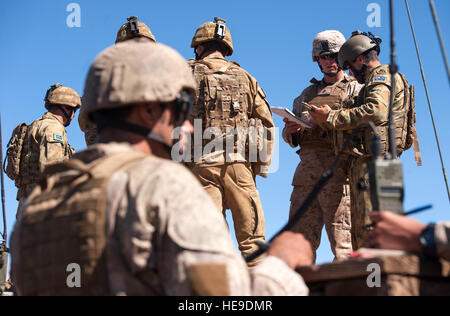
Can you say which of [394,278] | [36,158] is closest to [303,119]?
[36,158]

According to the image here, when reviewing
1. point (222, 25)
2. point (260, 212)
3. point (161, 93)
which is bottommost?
point (161, 93)

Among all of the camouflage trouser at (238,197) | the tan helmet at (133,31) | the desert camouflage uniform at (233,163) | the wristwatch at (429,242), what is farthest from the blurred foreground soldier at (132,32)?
the wristwatch at (429,242)

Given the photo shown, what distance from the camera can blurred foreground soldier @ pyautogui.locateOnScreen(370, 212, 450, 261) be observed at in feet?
9.17

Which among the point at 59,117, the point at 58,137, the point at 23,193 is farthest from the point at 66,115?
the point at 23,193

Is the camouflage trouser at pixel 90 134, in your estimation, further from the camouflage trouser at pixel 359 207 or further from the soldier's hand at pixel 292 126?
Answer: the camouflage trouser at pixel 359 207

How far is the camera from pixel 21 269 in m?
2.82

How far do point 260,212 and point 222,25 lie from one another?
232 centimetres

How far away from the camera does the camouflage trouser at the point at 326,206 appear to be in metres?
A: 7.46

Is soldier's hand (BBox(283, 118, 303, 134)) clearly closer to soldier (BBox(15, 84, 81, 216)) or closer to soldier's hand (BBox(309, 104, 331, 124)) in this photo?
soldier's hand (BBox(309, 104, 331, 124))

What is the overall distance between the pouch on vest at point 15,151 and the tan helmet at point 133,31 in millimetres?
1973
